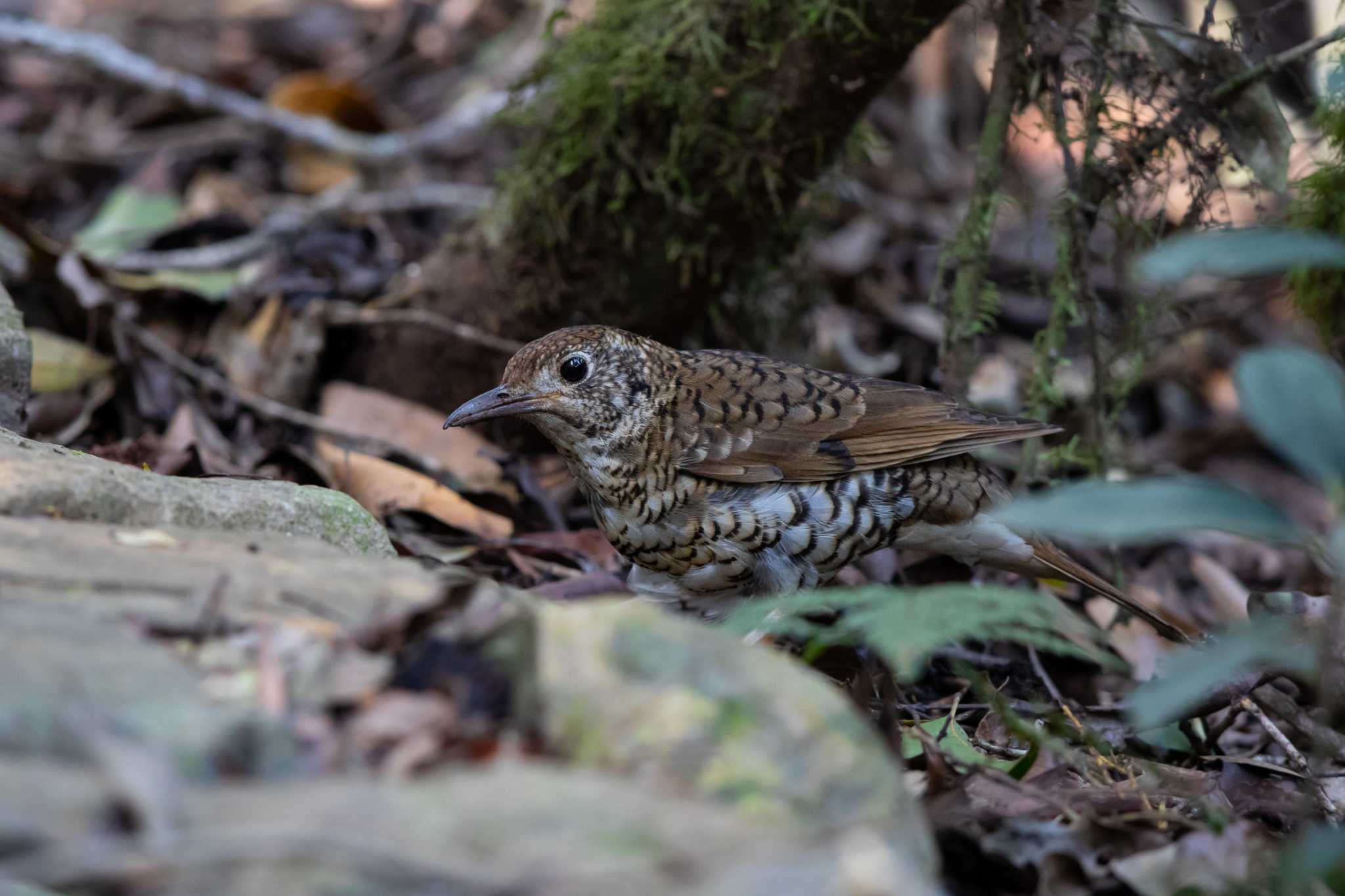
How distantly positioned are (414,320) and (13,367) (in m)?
1.78

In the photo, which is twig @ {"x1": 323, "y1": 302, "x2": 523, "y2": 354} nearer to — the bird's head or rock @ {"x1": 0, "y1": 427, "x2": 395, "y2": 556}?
the bird's head

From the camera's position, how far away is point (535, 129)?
17.7 feet

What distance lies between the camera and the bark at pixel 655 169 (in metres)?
4.69

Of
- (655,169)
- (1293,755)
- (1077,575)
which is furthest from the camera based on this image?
(655,169)

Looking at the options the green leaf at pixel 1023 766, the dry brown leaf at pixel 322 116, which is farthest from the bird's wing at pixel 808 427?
the dry brown leaf at pixel 322 116

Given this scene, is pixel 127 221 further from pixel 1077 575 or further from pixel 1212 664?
pixel 1212 664

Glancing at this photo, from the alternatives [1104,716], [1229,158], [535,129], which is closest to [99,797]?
[1104,716]

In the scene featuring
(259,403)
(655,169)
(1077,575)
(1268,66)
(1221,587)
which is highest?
(1268,66)

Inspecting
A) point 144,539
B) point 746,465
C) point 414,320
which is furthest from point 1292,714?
point 414,320

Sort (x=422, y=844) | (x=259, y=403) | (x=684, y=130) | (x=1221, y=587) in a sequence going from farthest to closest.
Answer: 1. (x=1221, y=587)
2. (x=259, y=403)
3. (x=684, y=130)
4. (x=422, y=844)

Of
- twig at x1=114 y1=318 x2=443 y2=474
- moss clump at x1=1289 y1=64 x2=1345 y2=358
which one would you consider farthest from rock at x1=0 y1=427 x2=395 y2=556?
moss clump at x1=1289 y1=64 x2=1345 y2=358

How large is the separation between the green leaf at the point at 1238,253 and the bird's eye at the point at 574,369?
244 cm

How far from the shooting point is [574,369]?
173 inches

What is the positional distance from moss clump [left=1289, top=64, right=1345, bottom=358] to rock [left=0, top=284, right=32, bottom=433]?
13.4 ft
